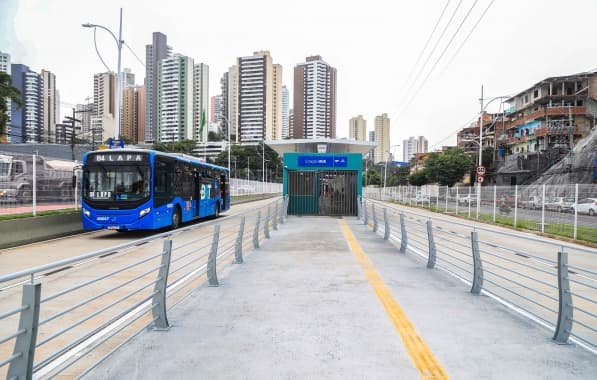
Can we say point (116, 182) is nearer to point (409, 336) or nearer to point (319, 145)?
point (409, 336)

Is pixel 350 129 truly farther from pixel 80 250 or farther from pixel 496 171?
pixel 80 250

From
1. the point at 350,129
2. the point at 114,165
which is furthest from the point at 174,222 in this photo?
the point at 350,129

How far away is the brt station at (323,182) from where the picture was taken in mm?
25125

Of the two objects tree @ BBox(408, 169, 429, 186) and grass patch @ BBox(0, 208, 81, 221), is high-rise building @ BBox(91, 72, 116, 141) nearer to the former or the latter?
tree @ BBox(408, 169, 429, 186)

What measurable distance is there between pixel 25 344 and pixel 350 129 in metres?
144

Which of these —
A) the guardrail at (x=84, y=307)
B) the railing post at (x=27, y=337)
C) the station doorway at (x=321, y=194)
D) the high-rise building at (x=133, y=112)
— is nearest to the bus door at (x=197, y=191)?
the station doorway at (x=321, y=194)

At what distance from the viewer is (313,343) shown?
468 cm

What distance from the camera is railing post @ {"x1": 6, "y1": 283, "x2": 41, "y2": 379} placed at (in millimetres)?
2941

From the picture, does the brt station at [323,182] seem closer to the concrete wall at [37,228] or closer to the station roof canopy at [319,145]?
the station roof canopy at [319,145]

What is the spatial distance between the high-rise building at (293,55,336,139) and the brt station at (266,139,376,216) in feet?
301

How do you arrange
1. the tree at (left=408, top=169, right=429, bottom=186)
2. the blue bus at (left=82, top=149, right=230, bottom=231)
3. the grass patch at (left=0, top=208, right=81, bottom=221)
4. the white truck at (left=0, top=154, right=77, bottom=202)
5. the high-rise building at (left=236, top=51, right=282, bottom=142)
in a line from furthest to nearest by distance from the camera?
the high-rise building at (left=236, top=51, right=282, bottom=142) < the tree at (left=408, top=169, right=429, bottom=186) < the blue bus at (left=82, top=149, right=230, bottom=231) < the white truck at (left=0, top=154, right=77, bottom=202) < the grass patch at (left=0, top=208, right=81, bottom=221)

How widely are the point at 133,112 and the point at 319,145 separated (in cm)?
7814

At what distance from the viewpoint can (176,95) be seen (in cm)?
7138

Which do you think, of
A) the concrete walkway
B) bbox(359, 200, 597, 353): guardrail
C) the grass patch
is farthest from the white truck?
bbox(359, 200, 597, 353): guardrail
